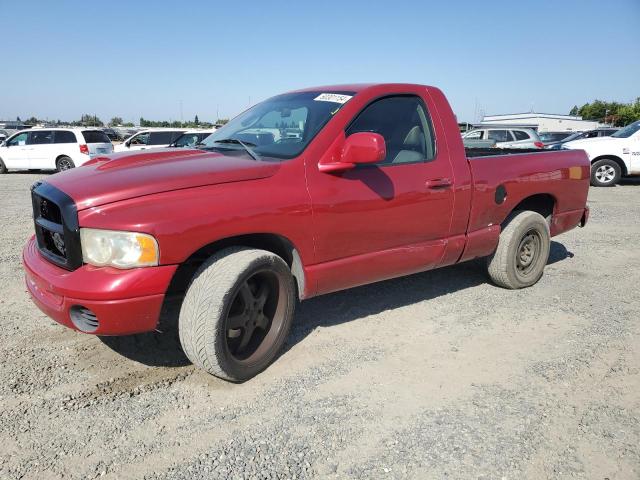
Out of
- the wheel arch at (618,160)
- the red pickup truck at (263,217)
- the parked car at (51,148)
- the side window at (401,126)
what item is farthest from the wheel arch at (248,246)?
the parked car at (51,148)

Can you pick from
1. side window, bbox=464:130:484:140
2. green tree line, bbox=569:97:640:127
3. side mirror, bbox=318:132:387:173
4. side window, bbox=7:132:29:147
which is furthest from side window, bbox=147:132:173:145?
green tree line, bbox=569:97:640:127

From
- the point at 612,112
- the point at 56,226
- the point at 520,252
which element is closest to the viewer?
the point at 56,226

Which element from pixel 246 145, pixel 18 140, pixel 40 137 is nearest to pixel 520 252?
pixel 246 145

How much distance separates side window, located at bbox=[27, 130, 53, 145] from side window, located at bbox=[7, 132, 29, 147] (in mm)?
192

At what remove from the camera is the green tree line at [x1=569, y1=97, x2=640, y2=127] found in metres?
58.0

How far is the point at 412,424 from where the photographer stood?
255cm

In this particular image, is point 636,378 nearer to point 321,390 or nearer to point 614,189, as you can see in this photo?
point 321,390

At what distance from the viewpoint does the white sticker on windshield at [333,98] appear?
11.2 feet

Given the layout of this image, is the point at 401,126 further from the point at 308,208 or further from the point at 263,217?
the point at 263,217

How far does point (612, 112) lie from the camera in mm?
72625

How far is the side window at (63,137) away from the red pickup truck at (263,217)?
14.0 metres

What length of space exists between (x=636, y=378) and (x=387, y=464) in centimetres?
182

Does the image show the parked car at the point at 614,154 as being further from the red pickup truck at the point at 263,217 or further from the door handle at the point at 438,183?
the door handle at the point at 438,183

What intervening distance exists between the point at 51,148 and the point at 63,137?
52cm
